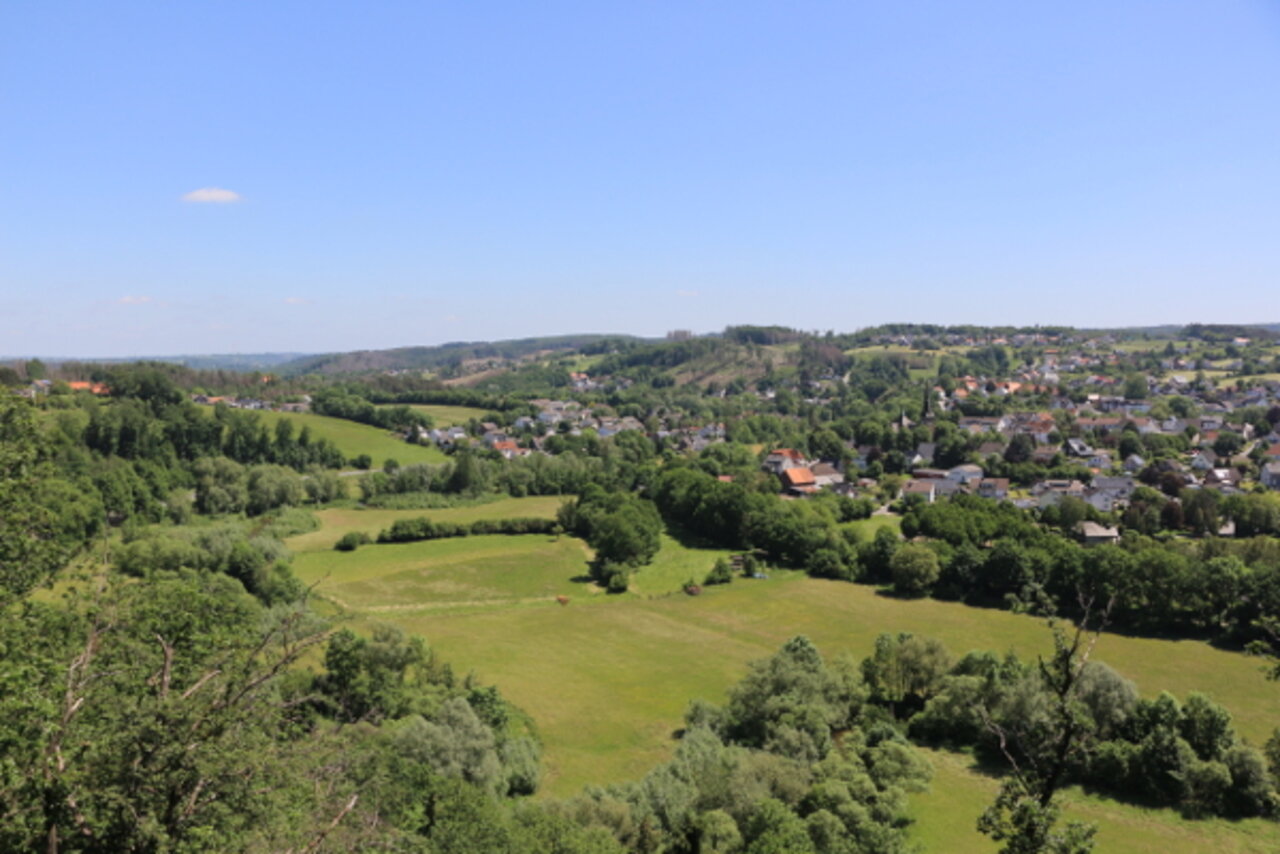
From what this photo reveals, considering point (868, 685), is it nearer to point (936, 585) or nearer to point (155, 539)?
point (936, 585)

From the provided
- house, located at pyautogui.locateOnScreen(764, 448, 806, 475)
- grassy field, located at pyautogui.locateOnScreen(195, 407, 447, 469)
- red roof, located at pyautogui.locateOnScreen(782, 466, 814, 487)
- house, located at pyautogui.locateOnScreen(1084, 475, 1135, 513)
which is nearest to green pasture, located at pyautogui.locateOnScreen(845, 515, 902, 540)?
red roof, located at pyautogui.locateOnScreen(782, 466, 814, 487)

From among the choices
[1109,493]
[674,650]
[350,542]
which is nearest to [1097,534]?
[1109,493]

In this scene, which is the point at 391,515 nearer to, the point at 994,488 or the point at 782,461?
the point at 782,461

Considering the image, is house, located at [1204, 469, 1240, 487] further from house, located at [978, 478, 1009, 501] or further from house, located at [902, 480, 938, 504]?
house, located at [902, 480, 938, 504]

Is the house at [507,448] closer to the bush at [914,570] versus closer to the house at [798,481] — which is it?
the house at [798,481]

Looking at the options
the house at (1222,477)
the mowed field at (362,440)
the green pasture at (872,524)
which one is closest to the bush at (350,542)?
the mowed field at (362,440)

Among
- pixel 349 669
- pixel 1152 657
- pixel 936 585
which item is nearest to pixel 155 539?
pixel 349 669
